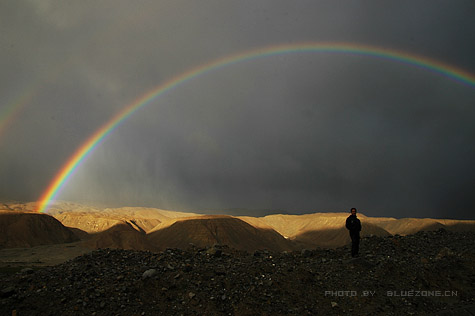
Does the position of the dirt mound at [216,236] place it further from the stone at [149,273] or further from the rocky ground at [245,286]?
the stone at [149,273]

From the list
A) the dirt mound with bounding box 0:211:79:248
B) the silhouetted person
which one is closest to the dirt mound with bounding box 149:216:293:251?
the dirt mound with bounding box 0:211:79:248

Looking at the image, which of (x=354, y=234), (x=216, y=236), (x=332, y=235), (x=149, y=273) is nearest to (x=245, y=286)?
(x=149, y=273)

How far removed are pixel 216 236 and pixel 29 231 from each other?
68.2 meters

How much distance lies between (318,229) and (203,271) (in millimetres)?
142722

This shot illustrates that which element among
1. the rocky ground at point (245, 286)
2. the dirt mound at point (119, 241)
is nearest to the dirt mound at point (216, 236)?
the dirt mound at point (119, 241)

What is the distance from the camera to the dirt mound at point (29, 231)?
88.6 metres

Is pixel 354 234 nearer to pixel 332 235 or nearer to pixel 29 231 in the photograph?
pixel 29 231

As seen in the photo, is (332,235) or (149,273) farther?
(332,235)

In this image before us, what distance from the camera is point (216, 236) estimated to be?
83562mm

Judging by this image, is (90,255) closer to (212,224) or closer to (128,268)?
(128,268)

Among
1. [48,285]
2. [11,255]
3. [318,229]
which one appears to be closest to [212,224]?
[11,255]

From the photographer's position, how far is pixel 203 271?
9469 mm

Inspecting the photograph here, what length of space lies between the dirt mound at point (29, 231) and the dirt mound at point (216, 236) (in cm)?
3867

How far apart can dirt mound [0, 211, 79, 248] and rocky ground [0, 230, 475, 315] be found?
345 ft
